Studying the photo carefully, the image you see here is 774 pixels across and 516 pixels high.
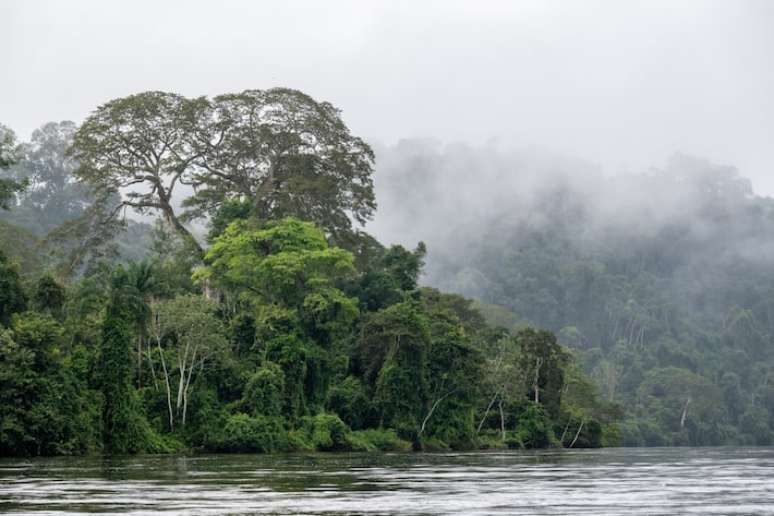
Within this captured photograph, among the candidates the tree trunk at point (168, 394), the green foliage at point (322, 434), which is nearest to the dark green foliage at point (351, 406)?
the green foliage at point (322, 434)

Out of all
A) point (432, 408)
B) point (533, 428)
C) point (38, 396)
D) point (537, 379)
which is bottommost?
point (533, 428)

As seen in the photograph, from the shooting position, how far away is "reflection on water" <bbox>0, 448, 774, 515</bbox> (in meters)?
21.4

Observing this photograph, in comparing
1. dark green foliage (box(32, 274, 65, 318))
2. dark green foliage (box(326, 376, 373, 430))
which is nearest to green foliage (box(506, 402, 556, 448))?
dark green foliage (box(326, 376, 373, 430))

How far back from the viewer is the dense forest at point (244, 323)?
59875 millimetres

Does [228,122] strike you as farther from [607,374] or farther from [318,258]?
[607,374]

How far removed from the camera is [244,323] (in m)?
73.1

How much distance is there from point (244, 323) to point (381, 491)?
155 ft

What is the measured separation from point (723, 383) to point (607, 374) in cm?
1978

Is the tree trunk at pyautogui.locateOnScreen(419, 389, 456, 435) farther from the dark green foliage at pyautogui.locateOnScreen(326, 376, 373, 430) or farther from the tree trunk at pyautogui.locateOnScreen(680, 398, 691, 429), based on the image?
the tree trunk at pyautogui.locateOnScreen(680, 398, 691, 429)

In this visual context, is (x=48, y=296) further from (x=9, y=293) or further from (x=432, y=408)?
(x=432, y=408)

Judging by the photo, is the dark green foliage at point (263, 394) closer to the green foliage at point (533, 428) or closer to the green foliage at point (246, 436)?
the green foliage at point (246, 436)

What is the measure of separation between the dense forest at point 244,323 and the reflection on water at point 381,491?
66.3 feet

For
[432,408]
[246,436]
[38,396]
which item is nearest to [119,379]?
[38,396]

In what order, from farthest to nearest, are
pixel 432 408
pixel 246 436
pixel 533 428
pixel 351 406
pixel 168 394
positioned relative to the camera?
pixel 533 428
pixel 432 408
pixel 351 406
pixel 246 436
pixel 168 394
